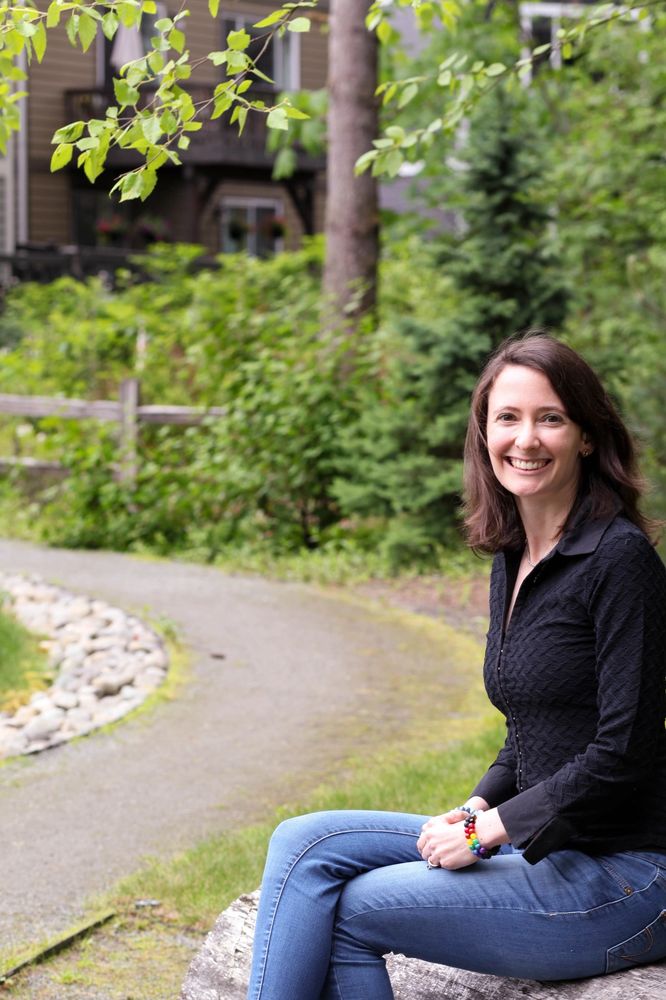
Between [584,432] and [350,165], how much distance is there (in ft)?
28.3

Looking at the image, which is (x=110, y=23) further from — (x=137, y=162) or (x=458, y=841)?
(x=137, y=162)

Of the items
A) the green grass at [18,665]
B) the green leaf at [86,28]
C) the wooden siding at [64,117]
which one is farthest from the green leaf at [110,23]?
the wooden siding at [64,117]

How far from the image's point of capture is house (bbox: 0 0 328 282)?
23.1 m

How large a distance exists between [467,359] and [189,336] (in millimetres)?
2767

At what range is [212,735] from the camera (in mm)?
5785

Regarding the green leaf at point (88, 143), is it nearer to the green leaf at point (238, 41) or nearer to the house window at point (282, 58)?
the green leaf at point (238, 41)

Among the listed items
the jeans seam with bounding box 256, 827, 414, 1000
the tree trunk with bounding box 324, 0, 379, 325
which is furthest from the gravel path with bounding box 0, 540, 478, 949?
the tree trunk with bounding box 324, 0, 379, 325

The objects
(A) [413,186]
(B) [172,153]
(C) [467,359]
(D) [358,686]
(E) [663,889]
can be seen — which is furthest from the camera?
(A) [413,186]

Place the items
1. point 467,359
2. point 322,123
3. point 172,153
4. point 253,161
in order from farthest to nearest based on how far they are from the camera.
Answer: point 253,161 < point 322,123 < point 467,359 < point 172,153

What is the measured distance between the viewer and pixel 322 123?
14281 mm

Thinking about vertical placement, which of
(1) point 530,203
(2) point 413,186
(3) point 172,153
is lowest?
(3) point 172,153

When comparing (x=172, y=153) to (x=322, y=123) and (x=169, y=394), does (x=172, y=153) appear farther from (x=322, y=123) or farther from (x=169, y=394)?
(x=322, y=123)

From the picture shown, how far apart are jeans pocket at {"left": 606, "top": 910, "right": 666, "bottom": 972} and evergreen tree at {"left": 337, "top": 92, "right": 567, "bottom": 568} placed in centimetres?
684

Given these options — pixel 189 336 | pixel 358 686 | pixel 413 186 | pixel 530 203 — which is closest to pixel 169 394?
pixel 189 336
